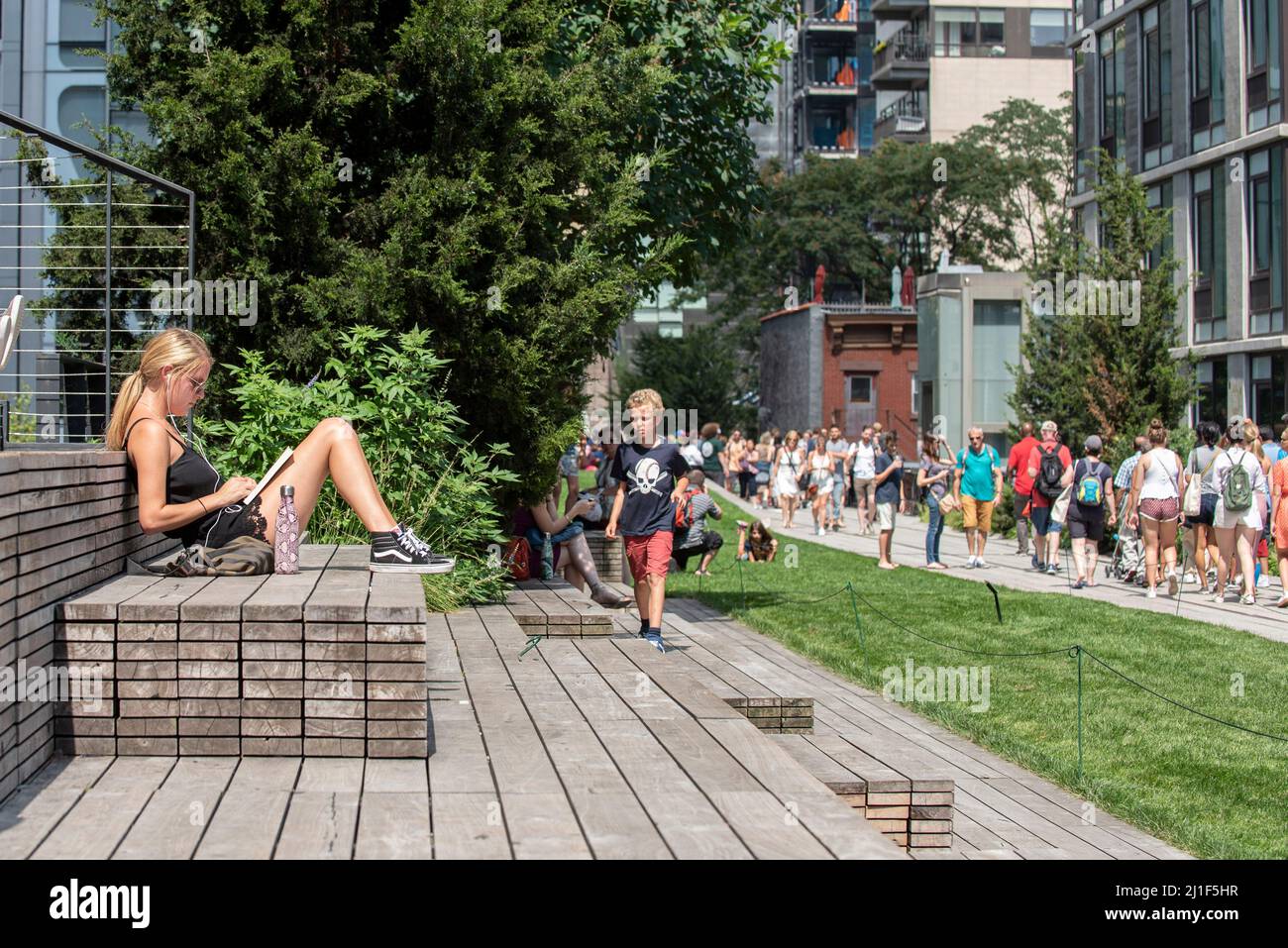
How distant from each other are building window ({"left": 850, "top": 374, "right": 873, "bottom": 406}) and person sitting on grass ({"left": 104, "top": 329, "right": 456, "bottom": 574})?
6240 centimetres

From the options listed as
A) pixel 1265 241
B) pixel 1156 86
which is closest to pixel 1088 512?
pixel 1265 241

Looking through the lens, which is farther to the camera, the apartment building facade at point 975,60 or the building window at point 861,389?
the apartment building facade at point 975,60

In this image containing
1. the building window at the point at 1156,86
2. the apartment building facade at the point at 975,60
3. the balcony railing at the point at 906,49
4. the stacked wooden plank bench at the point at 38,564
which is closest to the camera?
the stacked wooden plank bench at the point at 38,564

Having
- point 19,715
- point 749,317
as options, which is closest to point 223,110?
point 19,715

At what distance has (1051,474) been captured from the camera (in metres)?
22.0

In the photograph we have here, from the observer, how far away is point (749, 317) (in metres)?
79.8

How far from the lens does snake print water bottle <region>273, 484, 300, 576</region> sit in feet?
22.9

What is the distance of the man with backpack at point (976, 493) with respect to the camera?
76.0ft

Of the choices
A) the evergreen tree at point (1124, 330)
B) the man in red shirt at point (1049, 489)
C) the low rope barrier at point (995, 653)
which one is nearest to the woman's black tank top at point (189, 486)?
the low rope barrier at point (995, 653)

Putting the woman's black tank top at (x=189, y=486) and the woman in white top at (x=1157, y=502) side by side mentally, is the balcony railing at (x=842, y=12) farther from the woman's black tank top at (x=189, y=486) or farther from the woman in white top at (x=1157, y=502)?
the woman's black tank top at (x=189, y=486)

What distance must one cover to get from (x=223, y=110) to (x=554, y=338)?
2.76 metres

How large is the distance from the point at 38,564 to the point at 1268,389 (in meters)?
31.9

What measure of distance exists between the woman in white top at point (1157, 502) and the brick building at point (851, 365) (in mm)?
48672
